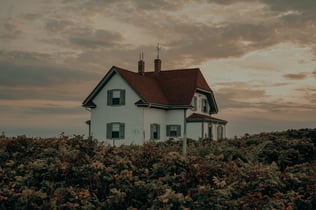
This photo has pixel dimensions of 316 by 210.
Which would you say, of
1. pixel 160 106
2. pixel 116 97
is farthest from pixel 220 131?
pixel 116 97

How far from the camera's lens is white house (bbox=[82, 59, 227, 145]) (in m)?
38.4

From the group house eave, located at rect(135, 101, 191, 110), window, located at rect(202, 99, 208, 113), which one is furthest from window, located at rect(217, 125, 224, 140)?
house eave, located at rect(135, 101, 191, 110)

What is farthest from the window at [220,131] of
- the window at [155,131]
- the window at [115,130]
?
the window at [115,130]

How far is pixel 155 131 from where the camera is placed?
3981cm

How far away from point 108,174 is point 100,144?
2.60 meters

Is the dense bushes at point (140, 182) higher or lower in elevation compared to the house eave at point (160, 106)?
lower

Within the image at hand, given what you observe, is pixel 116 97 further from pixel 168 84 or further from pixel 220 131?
pixel 220 131

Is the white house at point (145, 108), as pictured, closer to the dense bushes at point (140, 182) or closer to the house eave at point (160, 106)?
the house eave at point (160, 106)

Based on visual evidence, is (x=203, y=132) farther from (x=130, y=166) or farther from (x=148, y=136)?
(x=130, y=166)

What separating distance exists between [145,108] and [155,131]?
8.31 feet

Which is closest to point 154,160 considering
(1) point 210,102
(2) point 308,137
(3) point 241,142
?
(3) point 241,142

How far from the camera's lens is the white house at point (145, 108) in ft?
126

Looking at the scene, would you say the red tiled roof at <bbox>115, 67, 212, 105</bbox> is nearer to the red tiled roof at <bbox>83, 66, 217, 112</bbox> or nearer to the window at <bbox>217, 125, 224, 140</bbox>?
the red tiled roof at <bbox>83, 66, 217, 112</bbox>

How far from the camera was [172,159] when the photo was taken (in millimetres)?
10289
